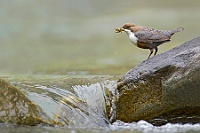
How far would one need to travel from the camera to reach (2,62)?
13.8m

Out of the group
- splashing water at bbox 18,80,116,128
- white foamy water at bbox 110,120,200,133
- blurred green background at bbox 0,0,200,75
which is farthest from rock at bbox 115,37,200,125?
blurred green background at bbox 0,0,200,75

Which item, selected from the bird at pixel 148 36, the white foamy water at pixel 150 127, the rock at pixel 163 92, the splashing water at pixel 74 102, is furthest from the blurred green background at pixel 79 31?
the white foamy water at pixel 150 127

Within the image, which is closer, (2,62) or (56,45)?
(2,62)

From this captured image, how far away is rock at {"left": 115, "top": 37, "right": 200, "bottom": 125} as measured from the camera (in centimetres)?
688

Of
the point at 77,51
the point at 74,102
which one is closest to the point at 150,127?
the point at 74,102

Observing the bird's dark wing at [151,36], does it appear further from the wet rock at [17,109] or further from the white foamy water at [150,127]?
the wet rock at [17,109]

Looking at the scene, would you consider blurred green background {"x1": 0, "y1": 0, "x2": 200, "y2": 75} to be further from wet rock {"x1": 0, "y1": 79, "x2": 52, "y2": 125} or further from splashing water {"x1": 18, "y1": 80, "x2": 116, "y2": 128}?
wet rock {"x1": 0, "y1": 79, "x2": 52, "y2": 125}

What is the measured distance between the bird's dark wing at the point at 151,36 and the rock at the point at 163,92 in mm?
609

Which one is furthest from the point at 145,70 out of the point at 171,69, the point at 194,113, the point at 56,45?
the point at 56,45

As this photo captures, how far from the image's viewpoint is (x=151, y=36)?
25.6 ft

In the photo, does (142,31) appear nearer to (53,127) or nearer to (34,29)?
(53,127)

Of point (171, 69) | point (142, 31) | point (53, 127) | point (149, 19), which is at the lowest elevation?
point (53, 127)

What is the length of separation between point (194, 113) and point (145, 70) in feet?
2.39

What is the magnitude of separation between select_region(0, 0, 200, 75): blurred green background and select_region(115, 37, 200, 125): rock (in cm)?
436
